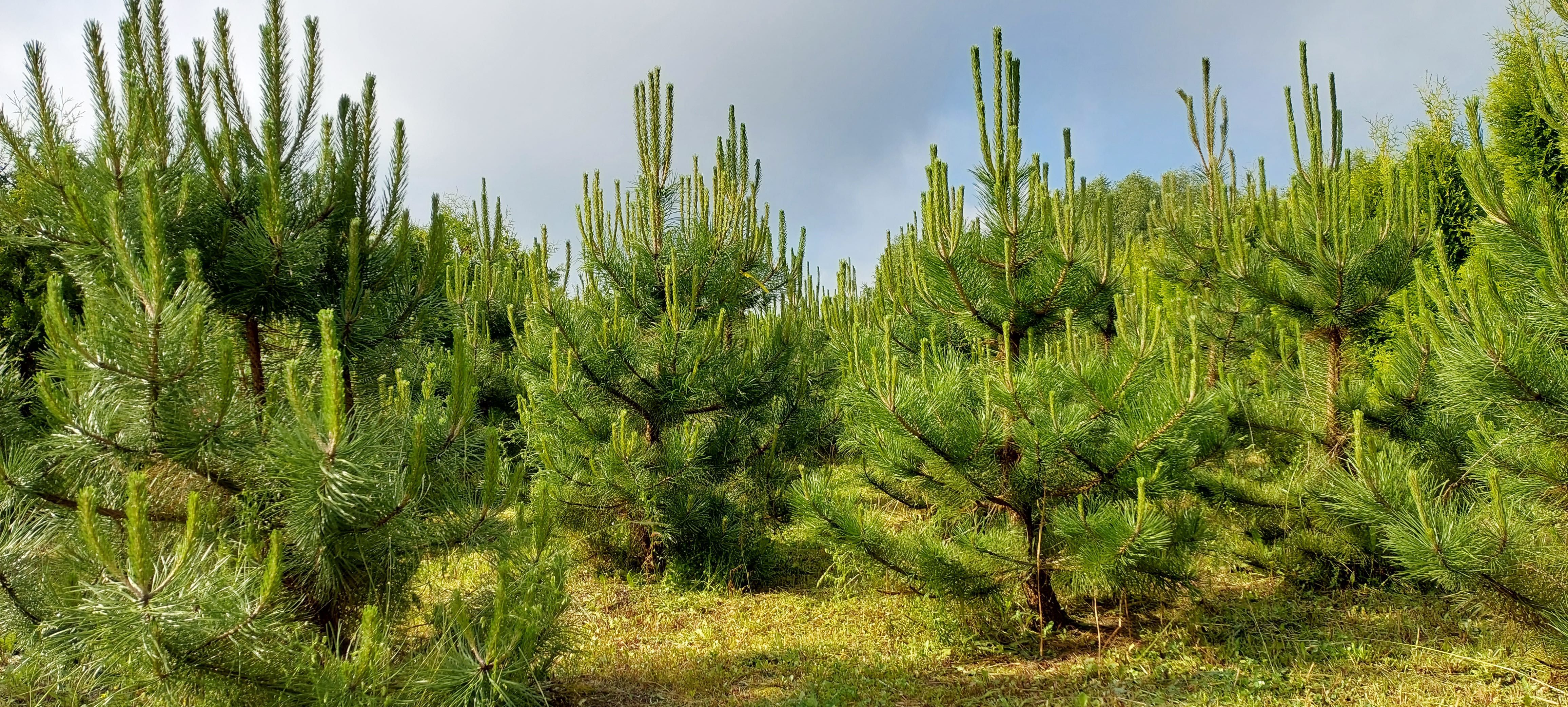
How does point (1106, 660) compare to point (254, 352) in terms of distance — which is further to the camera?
point (1106, 660)

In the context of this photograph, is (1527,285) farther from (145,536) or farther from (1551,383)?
(145,536)

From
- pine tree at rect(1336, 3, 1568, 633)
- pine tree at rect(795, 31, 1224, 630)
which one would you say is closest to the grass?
pine tree at rect(795, 31, 1224, 630)

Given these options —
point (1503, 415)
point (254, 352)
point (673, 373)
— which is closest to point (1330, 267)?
point (1503, 415)

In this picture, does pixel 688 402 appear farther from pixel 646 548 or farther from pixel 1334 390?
pixel 1334 390

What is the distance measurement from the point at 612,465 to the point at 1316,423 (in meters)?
4.97

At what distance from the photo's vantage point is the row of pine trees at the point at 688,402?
2.31 metres

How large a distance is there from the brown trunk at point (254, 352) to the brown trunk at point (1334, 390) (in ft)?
19.9

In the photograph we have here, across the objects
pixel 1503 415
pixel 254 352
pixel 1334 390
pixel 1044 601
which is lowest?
pixel 1044 601

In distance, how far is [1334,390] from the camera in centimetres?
539

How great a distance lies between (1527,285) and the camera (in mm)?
3586

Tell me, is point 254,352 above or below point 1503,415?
above

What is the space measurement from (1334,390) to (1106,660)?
8.90 feet

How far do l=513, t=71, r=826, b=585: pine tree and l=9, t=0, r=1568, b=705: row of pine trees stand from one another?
4cm

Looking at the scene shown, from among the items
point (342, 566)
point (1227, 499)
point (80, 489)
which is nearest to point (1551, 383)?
point (1227, 499)
